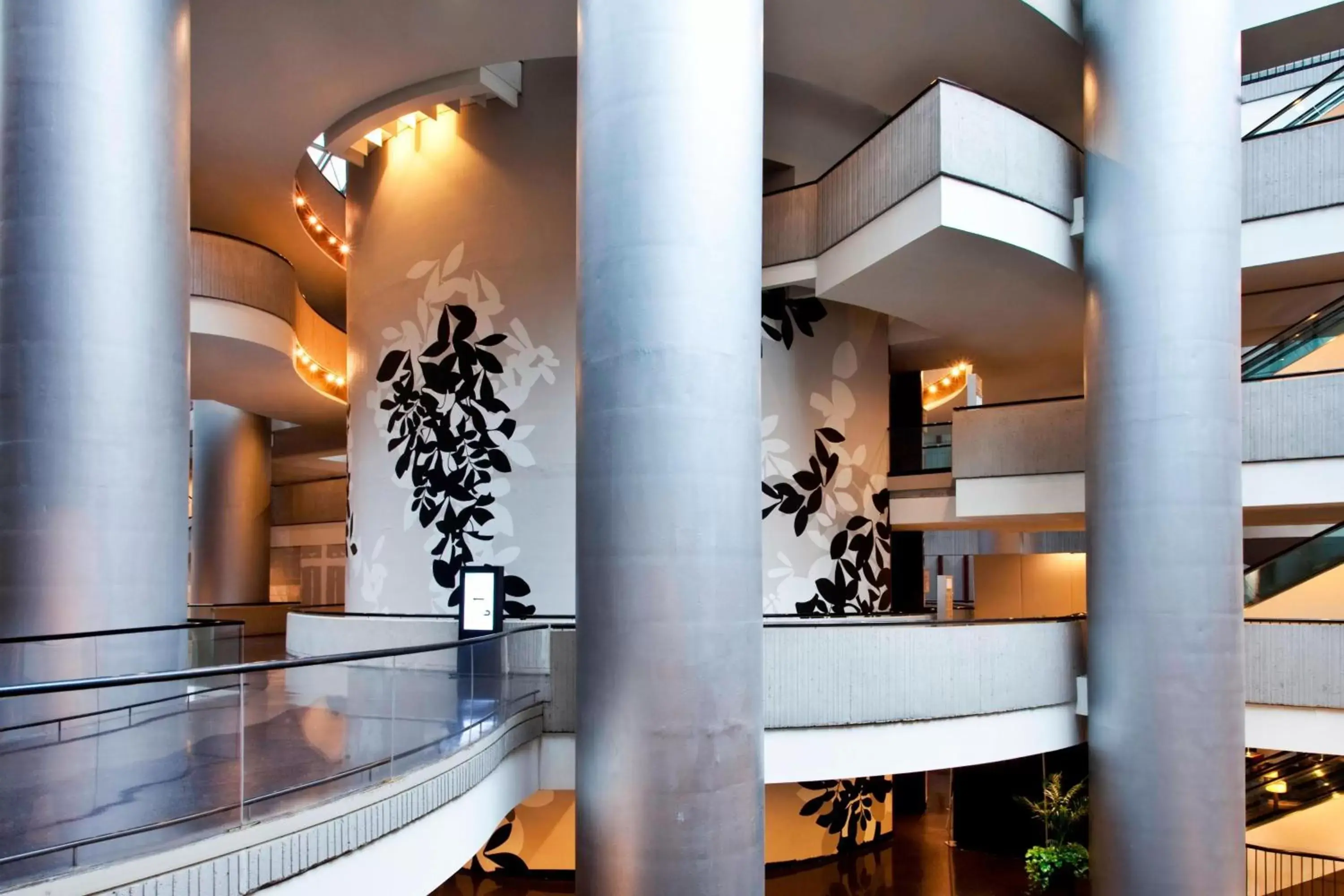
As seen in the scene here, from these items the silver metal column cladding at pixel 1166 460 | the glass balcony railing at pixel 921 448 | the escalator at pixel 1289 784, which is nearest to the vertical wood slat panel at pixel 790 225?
the silver metal column cladding at pixel 1166 460

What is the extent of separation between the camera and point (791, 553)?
12.3m

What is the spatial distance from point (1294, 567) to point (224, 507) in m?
→ 17.4

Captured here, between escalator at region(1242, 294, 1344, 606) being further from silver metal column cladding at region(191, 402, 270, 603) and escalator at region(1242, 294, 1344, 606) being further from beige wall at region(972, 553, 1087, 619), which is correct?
silver metal column cladding at region(191, 402, 270, 603)

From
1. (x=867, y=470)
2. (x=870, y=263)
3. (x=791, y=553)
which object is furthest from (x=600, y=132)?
(x=867, y=470)

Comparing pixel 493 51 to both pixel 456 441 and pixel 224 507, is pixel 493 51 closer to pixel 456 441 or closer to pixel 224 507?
pixel 456 441

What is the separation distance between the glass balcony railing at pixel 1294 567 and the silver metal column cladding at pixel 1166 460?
6.04 feet

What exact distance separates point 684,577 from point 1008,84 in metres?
8.23

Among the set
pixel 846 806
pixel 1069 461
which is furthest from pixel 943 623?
pixel 846 806

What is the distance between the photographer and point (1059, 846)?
34.4 feet

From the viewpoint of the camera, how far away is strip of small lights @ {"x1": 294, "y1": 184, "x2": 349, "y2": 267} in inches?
589

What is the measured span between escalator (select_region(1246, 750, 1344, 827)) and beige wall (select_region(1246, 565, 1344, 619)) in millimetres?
2043

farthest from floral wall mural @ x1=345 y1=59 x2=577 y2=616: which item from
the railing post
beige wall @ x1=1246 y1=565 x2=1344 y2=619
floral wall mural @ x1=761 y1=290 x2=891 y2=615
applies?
beige wall @ x1=1246 y1=565 x2=1344 y2=619

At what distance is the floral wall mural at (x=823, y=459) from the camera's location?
12219mm

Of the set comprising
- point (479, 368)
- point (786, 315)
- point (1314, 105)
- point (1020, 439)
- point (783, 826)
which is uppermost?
point (1314, 105)
